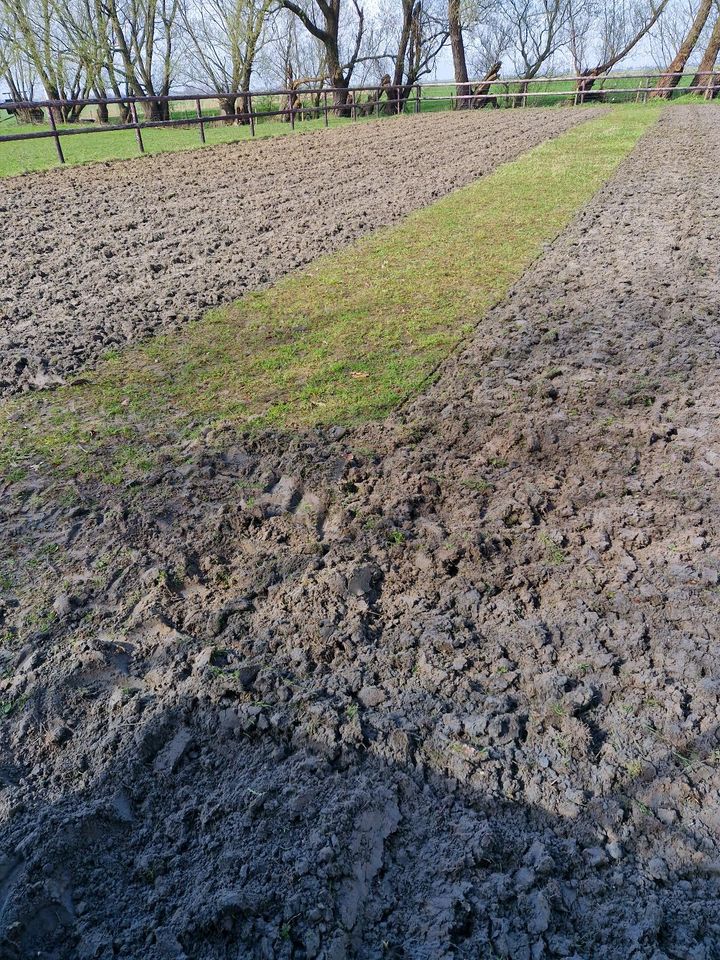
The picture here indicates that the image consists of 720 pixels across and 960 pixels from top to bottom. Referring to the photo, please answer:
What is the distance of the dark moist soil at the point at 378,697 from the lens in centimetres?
175

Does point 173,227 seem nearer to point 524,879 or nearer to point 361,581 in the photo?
point 361,581

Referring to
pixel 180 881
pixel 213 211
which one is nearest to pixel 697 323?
pixel 180 881

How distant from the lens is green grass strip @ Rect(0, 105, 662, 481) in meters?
3.99

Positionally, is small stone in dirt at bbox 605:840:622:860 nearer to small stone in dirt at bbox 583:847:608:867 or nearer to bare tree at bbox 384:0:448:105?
small stone in dirt at bbox 583:847:608:867

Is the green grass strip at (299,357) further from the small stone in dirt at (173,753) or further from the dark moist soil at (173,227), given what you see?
the small stone in dirt at (173,753)

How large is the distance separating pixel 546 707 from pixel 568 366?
9.31 ft

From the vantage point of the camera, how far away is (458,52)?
106 feet

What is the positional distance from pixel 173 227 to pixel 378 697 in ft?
26.5

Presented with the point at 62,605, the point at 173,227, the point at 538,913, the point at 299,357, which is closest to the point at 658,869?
Answer: the point at 538,913

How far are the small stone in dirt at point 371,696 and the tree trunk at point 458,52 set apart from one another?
113 feet

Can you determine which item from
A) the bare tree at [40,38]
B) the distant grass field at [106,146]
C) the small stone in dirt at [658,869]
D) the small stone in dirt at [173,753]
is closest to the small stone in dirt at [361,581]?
the small stone in dirt at [173,753]

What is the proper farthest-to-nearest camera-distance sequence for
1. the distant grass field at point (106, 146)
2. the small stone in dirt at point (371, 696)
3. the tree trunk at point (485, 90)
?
the tree trunk at point (485, 90), the distant grass field at point (106, 146), the small stone in dirt at point (371, 696)

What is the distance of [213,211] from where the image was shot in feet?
32.3

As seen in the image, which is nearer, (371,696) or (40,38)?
(371,696)
